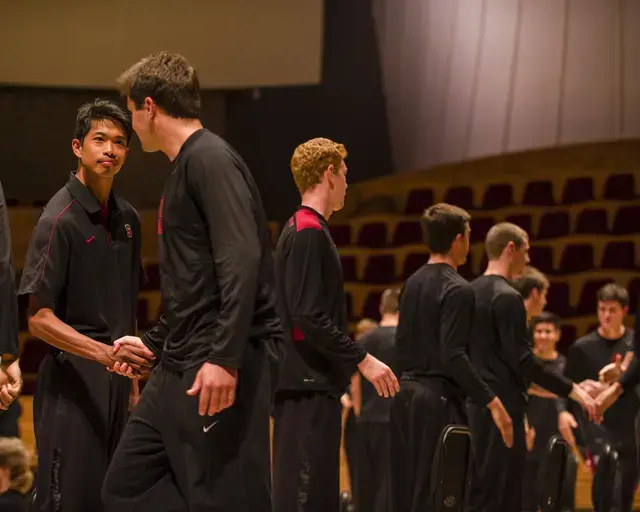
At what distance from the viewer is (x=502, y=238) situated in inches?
247

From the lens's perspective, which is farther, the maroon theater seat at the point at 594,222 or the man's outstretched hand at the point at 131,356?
the maroon theater seat at the point at 594,222

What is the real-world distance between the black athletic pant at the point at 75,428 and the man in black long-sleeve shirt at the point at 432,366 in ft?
6.08

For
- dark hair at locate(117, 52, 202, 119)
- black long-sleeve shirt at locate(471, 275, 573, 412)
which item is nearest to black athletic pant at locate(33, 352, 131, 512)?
dark hair at locate(117, 52, 202, 119)

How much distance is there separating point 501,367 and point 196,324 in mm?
3363

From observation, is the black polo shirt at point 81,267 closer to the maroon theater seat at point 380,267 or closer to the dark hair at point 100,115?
the dark hair at point 100,115

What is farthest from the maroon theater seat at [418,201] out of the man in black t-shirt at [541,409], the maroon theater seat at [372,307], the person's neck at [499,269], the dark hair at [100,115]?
the dark hair at [100,115]

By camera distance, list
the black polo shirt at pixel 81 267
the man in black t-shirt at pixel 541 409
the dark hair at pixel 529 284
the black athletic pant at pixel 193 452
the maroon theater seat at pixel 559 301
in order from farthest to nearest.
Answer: the maroon theater seat at pixel 559 301 → the man in black t-shirt at pixel 541 409 → the dark hair at pixel 529 284 → the black polo shirt at pixel 81 267 → the black athletic pant at pixel 193 452

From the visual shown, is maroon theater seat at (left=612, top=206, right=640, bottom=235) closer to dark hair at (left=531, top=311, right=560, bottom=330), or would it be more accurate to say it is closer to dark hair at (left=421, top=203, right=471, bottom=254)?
dark hair at (left=531, top=311, right=560, bottom=330)

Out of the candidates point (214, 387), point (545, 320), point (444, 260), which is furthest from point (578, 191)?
point (214, 387)

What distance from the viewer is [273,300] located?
3.29 m

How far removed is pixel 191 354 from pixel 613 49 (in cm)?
960

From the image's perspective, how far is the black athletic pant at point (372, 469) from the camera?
7316 mm

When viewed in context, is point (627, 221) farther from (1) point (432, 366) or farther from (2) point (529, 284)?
(1) point (432, 366)

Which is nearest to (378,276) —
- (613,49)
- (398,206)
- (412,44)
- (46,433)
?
(398,206)
